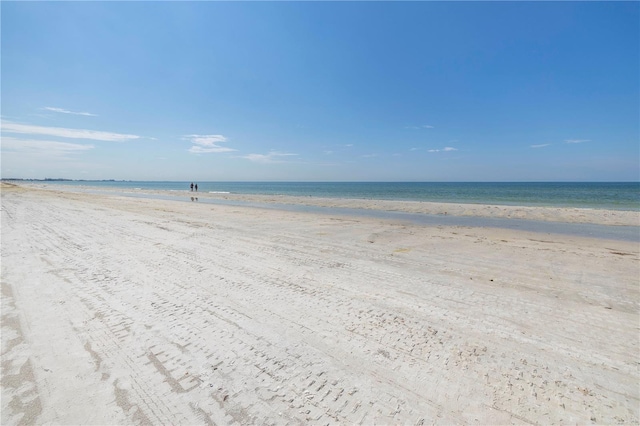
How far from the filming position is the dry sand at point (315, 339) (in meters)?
2.75

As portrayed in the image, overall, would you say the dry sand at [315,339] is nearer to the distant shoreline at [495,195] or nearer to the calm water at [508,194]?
the distant shoreline at [495,195]

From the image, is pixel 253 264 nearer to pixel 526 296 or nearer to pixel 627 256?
pixel 526 296

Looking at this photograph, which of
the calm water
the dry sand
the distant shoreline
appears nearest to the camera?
the dry sand

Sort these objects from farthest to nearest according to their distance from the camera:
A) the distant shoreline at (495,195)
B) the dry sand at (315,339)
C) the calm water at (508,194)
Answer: the calm water at (508,194), the distant shoreline at (495,195), the dry sand at (315,339)

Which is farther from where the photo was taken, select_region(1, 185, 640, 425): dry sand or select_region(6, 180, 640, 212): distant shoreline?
select_region(6, 180, 640, 212): distant shoreline

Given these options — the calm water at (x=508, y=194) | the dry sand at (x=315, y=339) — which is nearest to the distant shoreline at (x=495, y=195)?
the calm water at (x=508, y=194)

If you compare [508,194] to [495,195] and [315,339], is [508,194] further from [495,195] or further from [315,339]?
[315,339]

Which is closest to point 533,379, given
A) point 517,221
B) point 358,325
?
point 358,325

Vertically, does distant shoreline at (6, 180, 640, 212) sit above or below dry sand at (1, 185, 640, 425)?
above

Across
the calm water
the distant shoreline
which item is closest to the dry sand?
the distant shoreline

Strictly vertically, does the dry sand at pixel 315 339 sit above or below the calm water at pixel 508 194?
below

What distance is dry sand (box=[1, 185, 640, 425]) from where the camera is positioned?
275 centimetres

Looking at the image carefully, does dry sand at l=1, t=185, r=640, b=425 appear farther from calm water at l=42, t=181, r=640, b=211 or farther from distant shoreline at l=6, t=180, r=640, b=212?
calm water at l=42, t=181, r=640, b=211

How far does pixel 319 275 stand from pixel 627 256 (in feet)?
33.0
